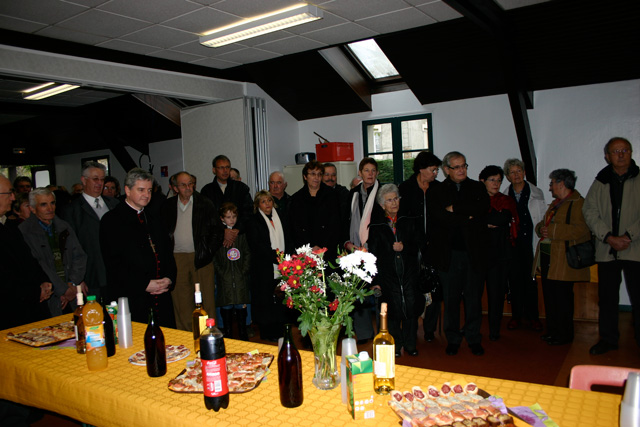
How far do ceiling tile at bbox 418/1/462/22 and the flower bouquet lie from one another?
11.9 feet

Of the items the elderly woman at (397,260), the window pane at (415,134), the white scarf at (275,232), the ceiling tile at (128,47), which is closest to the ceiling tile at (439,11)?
the window pane at (415,134)

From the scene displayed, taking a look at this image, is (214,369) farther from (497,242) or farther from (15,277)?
(497,242)

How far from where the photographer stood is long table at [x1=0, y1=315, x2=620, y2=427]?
1381 millimetres

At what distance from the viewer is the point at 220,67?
6.38m

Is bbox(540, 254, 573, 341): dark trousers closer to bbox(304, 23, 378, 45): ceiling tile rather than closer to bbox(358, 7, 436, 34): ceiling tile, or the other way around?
bbox(358, 7, 436, 34): ceiling tile

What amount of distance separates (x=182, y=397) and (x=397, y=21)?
4345mm

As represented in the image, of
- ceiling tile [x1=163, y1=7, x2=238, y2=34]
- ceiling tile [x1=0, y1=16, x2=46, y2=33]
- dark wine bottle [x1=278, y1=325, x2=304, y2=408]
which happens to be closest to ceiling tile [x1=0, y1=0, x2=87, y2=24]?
ceiling tile [x1=0, y1=16, x2=46, y2=33]

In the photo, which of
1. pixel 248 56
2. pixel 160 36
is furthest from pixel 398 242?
pixel 248 56

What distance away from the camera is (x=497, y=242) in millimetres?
4141

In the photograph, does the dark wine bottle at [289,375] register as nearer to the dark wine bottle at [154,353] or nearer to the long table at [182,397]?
the long table at [182,397]

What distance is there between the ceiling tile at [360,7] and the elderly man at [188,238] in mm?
→ 2104

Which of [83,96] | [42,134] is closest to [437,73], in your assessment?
[83,96]

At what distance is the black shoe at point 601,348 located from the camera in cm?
373

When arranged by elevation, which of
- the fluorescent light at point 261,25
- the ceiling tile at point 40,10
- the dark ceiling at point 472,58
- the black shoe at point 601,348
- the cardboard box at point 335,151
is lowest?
the black shoe at point 601,348
